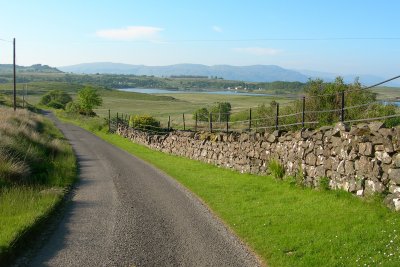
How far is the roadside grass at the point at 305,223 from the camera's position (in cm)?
725

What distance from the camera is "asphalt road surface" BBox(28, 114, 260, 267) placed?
7.70 m

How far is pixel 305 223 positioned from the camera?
A: 9.23 metres

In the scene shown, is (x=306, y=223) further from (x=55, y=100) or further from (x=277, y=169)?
(x=55, y=100)

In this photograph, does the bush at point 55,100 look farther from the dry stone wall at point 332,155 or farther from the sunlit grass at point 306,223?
the sunlit grass at point 306,223

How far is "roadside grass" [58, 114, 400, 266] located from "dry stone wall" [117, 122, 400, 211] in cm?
41

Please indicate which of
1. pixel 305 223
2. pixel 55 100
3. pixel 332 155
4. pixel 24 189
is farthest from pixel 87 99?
pixel 305 223

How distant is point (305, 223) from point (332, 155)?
3.25m

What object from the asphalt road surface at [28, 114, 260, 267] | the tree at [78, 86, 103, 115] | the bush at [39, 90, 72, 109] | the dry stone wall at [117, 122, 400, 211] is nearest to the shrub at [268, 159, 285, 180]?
the dry stone wall at [117, 122, 400, 211]

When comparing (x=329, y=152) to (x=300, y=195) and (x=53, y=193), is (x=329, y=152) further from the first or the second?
(x=53, y=193)

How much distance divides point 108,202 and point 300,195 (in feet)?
17.5

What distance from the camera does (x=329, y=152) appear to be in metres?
12.0

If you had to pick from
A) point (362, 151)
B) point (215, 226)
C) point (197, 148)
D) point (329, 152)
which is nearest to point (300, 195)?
point (329, 152)

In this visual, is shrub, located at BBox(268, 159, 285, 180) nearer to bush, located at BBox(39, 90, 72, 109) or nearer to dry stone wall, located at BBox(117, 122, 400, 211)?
dry stone wall, located at BBox(117, 122, 400, 211)

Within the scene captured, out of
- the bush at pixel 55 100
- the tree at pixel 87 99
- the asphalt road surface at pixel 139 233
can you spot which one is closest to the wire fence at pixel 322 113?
the asphalt road surface at pixel 139 233
